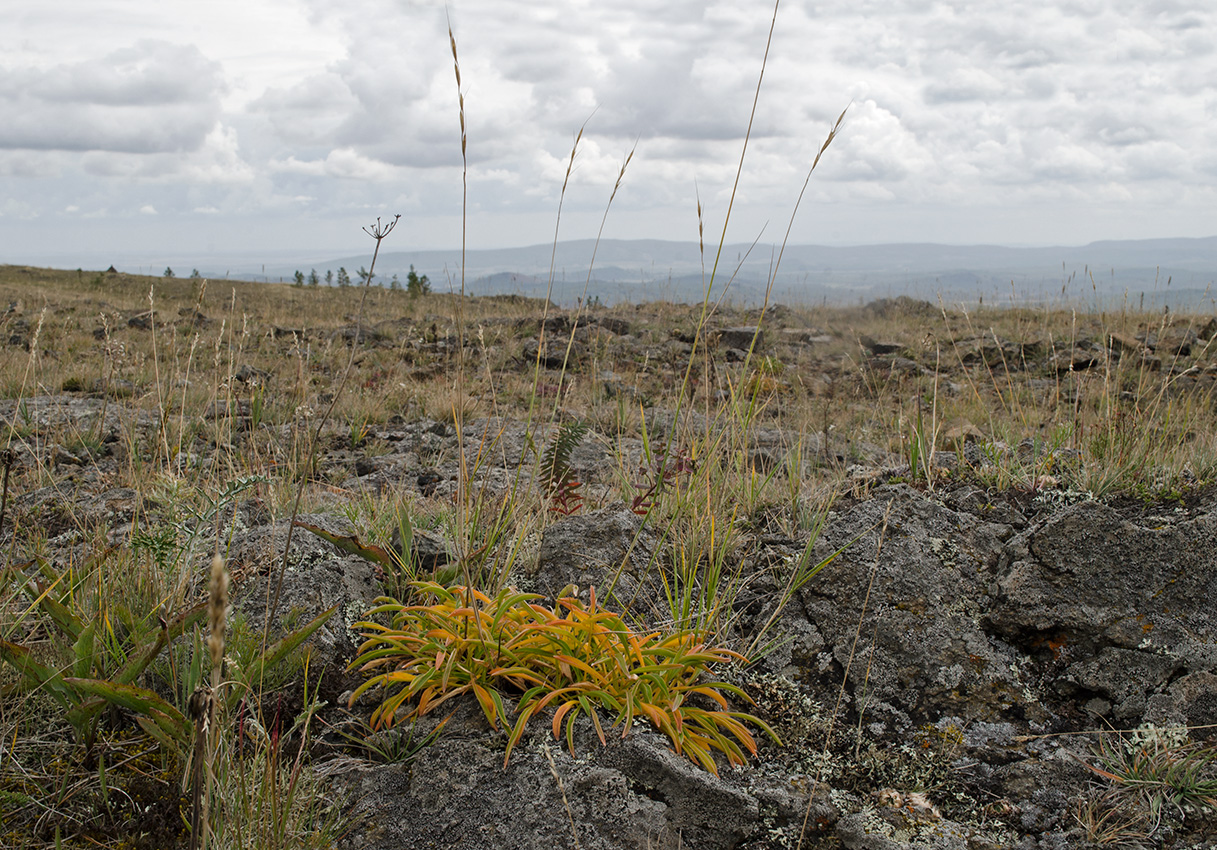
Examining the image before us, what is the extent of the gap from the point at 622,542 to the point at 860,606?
2.57ft

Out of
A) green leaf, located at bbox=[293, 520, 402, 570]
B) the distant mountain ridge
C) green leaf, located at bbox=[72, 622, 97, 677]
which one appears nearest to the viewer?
green leaf, located at bbox=[72, 622, 97, 677]

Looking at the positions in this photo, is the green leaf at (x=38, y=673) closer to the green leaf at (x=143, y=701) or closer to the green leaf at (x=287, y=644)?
the green leaf at (x=143, y=701)

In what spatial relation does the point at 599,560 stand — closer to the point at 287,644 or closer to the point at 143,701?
the point at 287,644

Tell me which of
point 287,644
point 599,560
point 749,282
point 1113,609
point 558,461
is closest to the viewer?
point 287,644

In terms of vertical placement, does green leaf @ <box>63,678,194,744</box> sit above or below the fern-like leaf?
below

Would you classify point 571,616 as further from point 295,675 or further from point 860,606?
point 860,606

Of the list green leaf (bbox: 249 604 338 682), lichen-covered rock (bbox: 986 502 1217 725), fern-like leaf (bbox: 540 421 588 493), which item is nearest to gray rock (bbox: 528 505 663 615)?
fern-like leaf (bbox: 540 421 588 493)

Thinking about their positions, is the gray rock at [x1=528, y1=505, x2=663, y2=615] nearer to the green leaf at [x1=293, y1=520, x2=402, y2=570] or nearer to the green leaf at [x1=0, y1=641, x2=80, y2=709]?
the green leaf at [x1=293, y1=520, x2=402, y2=570]

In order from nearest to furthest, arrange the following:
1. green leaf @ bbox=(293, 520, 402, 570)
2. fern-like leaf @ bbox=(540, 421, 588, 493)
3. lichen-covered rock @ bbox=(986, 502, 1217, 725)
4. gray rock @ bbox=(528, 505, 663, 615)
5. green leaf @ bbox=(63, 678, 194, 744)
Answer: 1. green leaf @ bbox=(63, 678, 194, 744)
2. lichen-covered rock @ bbox=(986, 502, 1217, 725)
3. green leaf @ bbox=(293, 520, 402, 570)
4. gray rock @ bbox=(528, 505, 663, 615)
5. fern-like leaf @ bbox=(540, 421, 588, 493)

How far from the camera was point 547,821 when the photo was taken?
4.85 feet

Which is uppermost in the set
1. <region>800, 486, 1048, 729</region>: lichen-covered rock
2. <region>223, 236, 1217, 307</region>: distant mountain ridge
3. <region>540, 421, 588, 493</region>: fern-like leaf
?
<region>223, 236, 1217, 307</region>: distant mountain ridge

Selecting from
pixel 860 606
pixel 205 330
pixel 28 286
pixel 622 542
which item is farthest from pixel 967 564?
pixel 28 286

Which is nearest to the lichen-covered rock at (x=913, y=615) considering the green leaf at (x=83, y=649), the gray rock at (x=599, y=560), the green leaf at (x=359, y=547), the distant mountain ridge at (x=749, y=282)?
the gray rock at (x=599, y=560)

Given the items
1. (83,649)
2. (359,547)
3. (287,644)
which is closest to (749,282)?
(359,547)
